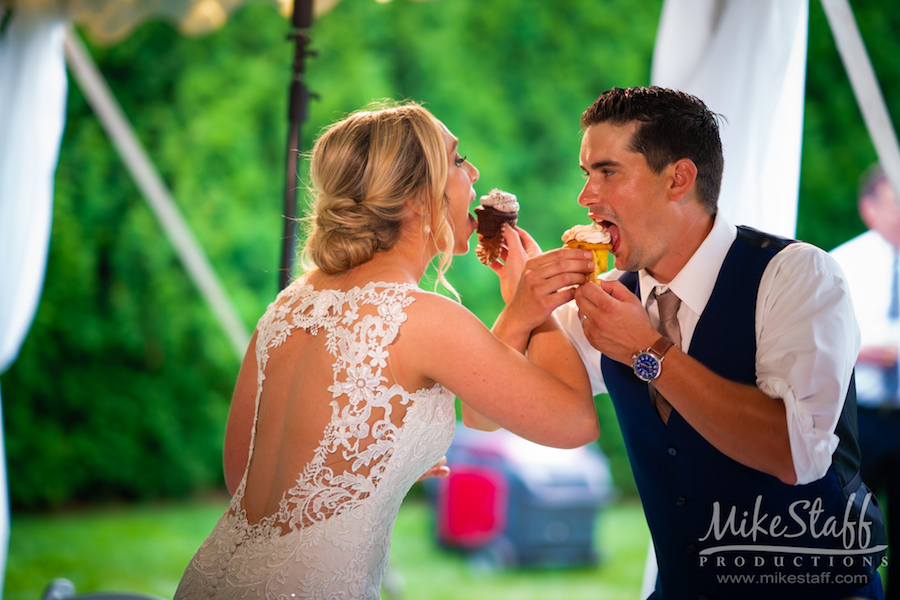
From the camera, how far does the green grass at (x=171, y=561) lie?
5.66 m

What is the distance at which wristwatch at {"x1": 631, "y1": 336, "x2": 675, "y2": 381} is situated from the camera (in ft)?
5.76

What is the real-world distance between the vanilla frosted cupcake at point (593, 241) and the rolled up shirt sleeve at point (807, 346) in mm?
421

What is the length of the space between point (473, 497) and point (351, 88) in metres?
3.87

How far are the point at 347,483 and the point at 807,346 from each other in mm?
1113

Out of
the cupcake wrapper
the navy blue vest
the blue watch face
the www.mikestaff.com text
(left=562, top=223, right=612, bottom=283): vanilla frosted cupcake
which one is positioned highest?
the cupcake wrapper

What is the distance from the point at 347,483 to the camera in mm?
1779

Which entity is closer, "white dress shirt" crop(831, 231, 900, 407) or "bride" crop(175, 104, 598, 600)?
"bride" crop(175, 104, 598, 600)

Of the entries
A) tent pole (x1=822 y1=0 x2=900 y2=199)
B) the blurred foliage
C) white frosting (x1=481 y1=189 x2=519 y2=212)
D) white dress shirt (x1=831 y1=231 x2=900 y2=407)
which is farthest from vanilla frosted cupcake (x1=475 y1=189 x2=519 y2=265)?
the blurred foliage

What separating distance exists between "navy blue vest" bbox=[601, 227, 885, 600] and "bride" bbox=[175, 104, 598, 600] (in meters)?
0.28

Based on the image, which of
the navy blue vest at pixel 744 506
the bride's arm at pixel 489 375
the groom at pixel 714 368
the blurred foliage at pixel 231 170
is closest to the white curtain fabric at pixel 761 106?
the groom at pixel 714 368

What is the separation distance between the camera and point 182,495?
6.82 m

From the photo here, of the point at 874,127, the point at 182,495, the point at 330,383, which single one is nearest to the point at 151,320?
the point at 182,495

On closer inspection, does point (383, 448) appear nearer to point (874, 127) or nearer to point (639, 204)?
point (639, 204)

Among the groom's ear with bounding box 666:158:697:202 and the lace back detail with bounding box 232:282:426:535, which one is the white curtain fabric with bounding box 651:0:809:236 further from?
the lace back detail with bounding box 232:282:426:535
